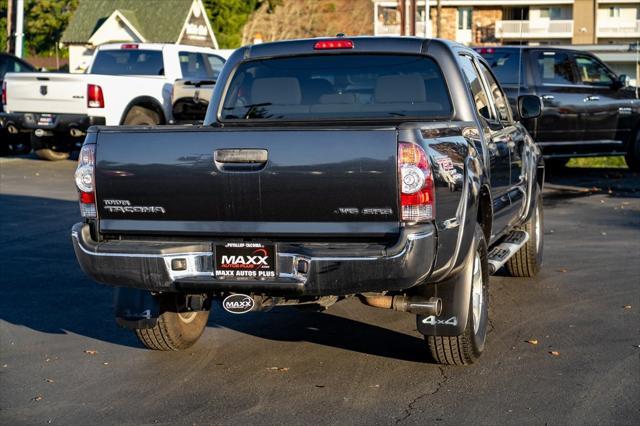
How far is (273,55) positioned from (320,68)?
1.23ft

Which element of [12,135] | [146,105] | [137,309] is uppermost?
[146,105]

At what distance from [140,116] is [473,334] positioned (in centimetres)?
1334

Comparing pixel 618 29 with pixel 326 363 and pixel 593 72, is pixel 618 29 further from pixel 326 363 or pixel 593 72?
pixel 326 363

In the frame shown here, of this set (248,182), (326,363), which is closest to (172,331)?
(326,363)

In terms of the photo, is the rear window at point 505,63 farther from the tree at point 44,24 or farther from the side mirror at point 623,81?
the tree at point 44,24

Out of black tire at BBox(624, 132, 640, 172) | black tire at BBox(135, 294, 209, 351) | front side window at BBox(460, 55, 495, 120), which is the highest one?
front side window at BBox(460, 55, 495, 120)

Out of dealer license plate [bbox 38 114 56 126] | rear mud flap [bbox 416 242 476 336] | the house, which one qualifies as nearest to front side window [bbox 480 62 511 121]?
rear mud flap [bbox 416 242 476 336]

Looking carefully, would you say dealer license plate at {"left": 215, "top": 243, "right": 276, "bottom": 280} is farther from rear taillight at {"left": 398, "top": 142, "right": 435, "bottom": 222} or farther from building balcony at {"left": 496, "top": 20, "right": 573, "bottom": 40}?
building balcony at {"left": 496, "top": 20, "right": 573, "bottom": 40}

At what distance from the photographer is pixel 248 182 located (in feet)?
19.6

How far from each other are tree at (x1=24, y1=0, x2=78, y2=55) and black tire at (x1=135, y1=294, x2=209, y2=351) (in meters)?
58.8

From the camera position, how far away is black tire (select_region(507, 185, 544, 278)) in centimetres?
958

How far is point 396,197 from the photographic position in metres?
5.78

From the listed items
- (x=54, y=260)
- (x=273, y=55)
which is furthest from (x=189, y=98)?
(x=273, y=55)

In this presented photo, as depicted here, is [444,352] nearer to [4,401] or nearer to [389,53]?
[389,53]
